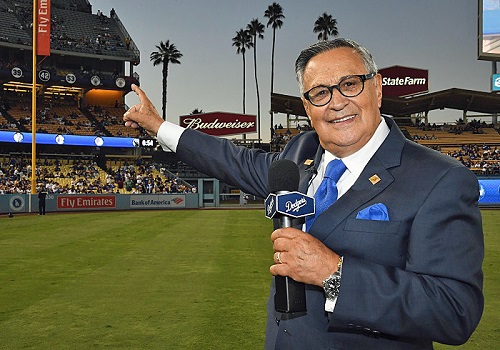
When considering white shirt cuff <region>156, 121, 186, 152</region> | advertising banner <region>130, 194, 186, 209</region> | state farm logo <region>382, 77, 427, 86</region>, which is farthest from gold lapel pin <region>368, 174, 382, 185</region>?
state farm logo <region>382, 77, 427, 86</region>

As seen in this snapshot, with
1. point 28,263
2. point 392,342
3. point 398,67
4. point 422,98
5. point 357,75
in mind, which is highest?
point 398,67

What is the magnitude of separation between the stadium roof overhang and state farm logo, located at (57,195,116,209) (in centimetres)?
2188

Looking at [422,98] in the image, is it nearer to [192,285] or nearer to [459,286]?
[192,285]

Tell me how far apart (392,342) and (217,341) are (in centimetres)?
441

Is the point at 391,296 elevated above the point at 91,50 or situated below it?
below

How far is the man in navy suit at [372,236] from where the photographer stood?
6.09ft

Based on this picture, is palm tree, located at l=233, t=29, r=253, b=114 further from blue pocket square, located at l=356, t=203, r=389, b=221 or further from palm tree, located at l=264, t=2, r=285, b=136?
blue pocket square, located at l=356, t=203, r=389, b=221

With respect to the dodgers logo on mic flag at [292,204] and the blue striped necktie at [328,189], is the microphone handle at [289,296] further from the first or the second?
the blue striped necktie at [328,189]

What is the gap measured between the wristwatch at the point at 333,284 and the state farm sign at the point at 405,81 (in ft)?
180

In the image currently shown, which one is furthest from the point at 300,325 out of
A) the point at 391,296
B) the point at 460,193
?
the point at 460,193

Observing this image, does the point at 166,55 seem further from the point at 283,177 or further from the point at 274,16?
the point at 283,177

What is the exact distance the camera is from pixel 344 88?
2365 mm

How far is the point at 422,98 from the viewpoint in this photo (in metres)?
52.2

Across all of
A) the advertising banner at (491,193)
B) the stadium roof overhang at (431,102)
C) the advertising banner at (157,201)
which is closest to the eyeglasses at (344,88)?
the advertising banner at (157,201)
